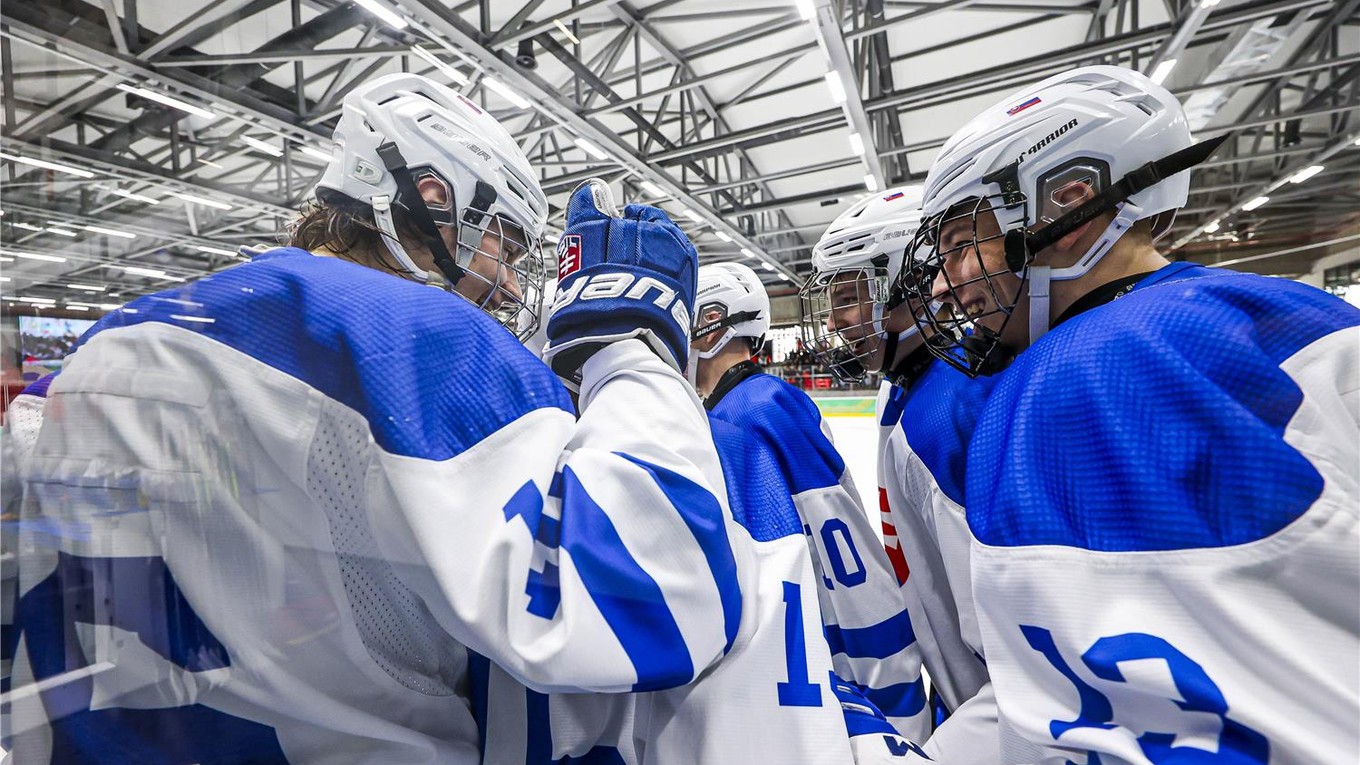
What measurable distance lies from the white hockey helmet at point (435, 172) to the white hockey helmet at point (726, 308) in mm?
1004

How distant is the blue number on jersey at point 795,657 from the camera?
83 centimetres

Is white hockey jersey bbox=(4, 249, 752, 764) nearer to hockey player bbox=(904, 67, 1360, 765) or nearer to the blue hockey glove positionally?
the blue hockey glove

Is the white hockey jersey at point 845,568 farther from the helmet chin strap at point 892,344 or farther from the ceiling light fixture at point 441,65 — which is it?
the ceiling light fixture at point 441,65

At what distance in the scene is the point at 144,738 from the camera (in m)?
0.56

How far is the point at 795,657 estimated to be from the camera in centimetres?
86

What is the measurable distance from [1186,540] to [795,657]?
0.47 m

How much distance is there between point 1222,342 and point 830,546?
1.04 meters

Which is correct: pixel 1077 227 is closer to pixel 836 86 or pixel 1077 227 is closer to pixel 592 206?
pixel 592 206

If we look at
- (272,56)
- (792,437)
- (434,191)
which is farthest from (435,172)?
(272,56)

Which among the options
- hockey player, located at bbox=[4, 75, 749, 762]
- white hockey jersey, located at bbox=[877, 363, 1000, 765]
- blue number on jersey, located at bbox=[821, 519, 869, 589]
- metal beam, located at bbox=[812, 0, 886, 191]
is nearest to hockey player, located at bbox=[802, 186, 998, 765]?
white hockey jersey, located at bbox=[877, 363, 1000, 765]

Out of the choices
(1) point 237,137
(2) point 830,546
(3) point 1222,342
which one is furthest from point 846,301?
(1) point 237,137

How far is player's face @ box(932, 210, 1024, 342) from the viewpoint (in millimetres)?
1163

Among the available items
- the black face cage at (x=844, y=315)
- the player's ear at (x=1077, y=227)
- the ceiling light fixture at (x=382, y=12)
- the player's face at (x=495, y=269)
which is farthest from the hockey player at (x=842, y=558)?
the ceiling light fixture at (x=382, y=12)

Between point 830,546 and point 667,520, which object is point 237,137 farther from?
point 830,546
